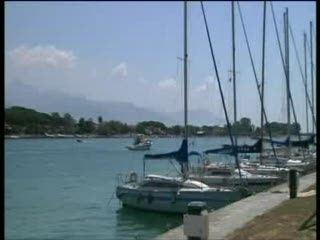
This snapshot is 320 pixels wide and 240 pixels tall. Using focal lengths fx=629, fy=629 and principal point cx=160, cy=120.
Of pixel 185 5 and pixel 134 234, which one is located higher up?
pixel 185 5

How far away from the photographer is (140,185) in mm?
26656

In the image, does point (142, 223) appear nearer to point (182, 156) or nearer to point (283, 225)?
point (182, 156)

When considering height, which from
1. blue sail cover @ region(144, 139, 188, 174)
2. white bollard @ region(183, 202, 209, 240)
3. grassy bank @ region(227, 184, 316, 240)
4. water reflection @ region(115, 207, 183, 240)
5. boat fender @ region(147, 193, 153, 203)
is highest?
blue sail cover @ region(144, 139, 188, 174)

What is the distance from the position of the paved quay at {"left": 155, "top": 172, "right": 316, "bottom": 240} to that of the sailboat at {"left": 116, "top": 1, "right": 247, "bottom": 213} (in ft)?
10.6

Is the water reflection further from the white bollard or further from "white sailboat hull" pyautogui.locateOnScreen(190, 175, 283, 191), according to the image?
the white bollard

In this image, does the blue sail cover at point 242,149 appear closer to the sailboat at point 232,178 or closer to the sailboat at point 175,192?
the sailboat at point 232,178

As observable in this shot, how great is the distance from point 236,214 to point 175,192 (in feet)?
32.2

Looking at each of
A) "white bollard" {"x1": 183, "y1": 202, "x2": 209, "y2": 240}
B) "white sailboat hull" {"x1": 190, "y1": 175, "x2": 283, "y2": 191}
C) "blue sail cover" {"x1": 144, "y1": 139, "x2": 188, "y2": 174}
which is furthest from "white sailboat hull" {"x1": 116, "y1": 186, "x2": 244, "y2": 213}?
"white bollard" {"x1": 183, "y1": 202, "x2": 209, "y2": 240}

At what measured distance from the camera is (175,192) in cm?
2497

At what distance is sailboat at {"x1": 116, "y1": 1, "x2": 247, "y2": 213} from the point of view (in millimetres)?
24422

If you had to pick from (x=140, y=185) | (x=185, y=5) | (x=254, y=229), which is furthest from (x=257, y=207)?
(x=185, y=5)

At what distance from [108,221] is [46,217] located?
4.17m
